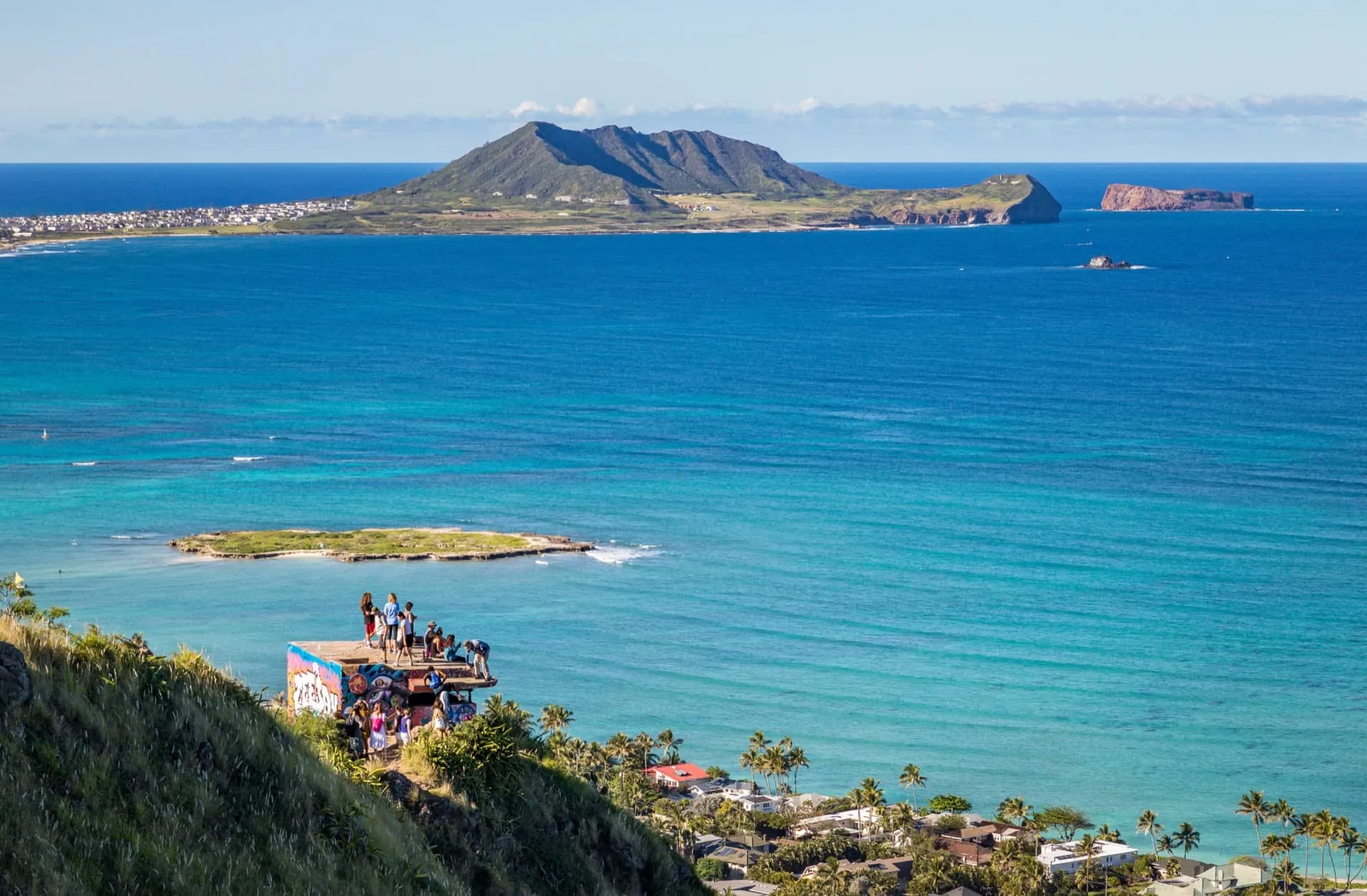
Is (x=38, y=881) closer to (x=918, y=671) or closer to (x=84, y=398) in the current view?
(x=918, y=671)

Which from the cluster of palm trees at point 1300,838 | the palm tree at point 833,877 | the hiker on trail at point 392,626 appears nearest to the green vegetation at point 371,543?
the palm tree at point 833,877

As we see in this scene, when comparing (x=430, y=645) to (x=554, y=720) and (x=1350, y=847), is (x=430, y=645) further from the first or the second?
(x=1350, y=847)

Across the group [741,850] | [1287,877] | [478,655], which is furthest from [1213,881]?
[478,655]

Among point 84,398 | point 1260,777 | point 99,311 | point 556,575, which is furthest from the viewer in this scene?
point 99,311

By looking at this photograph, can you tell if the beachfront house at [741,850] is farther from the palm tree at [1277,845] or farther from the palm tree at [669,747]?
the palm tree at [1277,845]

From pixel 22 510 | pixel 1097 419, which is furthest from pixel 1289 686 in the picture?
pixel 22 510

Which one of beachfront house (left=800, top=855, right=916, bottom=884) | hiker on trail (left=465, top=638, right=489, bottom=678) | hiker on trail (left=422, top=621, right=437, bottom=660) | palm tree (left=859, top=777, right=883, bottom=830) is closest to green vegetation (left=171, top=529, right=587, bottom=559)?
palm tree (left=859, top=777, right=883, bottom=830)
